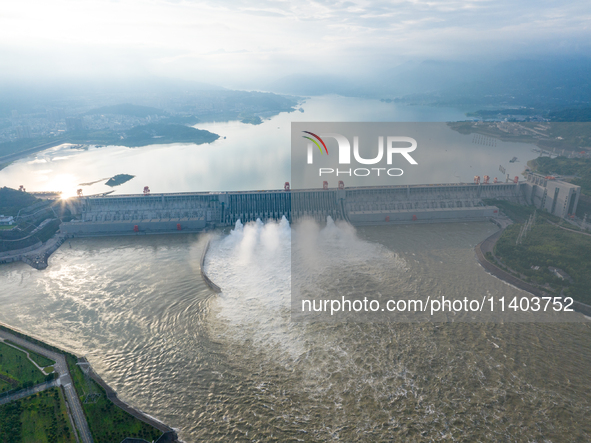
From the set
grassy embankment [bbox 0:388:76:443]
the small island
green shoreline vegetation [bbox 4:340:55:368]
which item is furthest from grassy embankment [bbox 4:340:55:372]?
the small island

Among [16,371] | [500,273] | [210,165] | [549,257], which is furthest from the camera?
[210,165]

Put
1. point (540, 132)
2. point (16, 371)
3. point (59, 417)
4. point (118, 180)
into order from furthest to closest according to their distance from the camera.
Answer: point (540, 132), point (118, 180), point (16, 371), point (59, 417)

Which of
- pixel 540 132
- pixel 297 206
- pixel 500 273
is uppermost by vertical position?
pixel 540 132

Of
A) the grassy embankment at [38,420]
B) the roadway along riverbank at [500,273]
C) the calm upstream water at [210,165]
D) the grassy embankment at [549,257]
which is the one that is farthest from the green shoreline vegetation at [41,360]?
the calm upstream water at [210,165]

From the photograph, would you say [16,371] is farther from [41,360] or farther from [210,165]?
[210,165]

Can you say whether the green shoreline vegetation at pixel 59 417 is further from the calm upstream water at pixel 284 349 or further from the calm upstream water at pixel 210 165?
the calm upstream water at pixel 210 165

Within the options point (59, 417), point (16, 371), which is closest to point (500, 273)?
point (59, 417)
